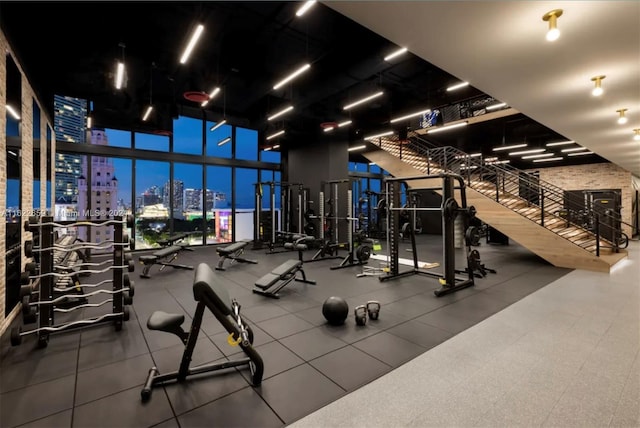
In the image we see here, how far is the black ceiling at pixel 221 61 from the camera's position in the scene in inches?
152

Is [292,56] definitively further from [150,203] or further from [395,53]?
[150,203]

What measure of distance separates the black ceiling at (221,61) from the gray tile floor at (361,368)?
3.85 meters

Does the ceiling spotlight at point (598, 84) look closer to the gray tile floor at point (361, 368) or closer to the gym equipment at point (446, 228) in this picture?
the gym equipment at point (446, 228)

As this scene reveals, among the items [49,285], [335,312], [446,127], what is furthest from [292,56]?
[446,127]

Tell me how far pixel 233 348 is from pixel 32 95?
5.14 m

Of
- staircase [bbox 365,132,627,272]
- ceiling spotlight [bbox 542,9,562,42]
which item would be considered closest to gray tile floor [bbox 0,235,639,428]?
staircase [bbox 365,132,627,272]

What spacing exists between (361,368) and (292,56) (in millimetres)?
4895

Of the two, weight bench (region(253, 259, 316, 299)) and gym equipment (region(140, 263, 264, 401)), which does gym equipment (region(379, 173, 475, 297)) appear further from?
gym equipment (region(140, 263, 264, 401))

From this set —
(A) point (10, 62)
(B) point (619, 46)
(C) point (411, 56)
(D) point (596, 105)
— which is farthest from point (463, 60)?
(A) point (10, 62)

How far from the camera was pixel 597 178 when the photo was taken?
42.8 feet

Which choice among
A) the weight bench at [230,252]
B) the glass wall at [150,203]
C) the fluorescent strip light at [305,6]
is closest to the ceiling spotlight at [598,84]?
the fluorescent strip light at [305,6]

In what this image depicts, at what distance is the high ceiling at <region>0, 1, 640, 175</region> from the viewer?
2812 mm

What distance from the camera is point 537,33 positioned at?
2826 mm

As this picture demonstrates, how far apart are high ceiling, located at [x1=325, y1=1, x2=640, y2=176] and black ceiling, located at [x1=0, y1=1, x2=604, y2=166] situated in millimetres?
1613
